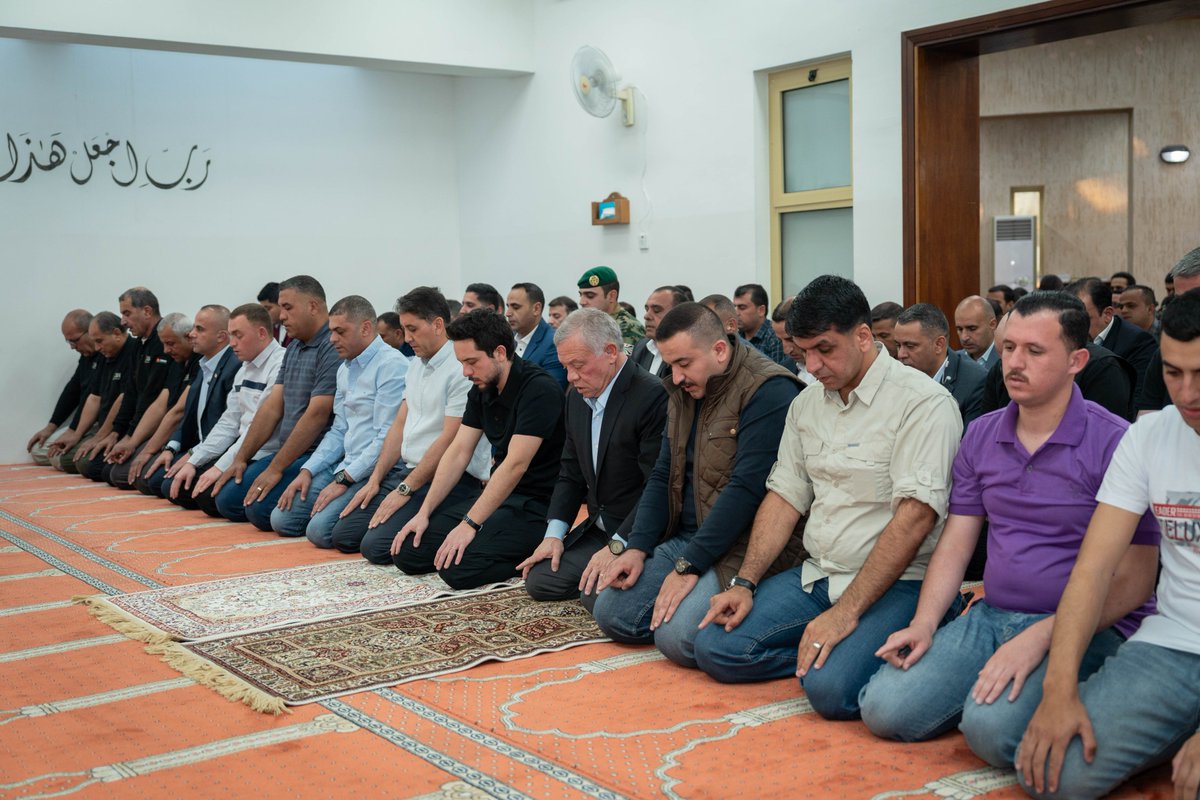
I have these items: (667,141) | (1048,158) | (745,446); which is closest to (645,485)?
(745,446)

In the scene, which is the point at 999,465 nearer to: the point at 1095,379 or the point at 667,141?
the point at 1095,379

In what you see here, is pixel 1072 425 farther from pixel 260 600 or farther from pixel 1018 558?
pixel 260 600

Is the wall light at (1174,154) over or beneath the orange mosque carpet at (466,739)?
over

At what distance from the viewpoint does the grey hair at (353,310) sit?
19.1ft

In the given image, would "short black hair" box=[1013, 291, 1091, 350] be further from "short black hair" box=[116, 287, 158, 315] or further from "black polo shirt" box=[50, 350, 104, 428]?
"black polo shirt" box=[50, 350, 104, 428]

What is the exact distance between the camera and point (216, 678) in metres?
3.50

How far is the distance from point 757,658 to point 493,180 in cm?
830

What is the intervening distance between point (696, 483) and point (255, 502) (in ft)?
10.8

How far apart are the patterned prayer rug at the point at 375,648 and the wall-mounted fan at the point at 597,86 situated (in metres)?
5.61

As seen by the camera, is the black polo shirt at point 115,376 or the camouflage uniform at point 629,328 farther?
the black polo shirt at point 115,376

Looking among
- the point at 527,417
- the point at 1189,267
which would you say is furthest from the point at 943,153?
the point at 527,417

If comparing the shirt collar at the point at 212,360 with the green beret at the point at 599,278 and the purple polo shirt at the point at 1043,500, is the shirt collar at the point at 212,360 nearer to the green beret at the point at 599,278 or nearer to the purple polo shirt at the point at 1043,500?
the green beret at the point at 599,278

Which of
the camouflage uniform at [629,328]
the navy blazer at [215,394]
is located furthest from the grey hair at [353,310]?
the camouflage uniform at [629,328]

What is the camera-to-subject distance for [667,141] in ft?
29.5
